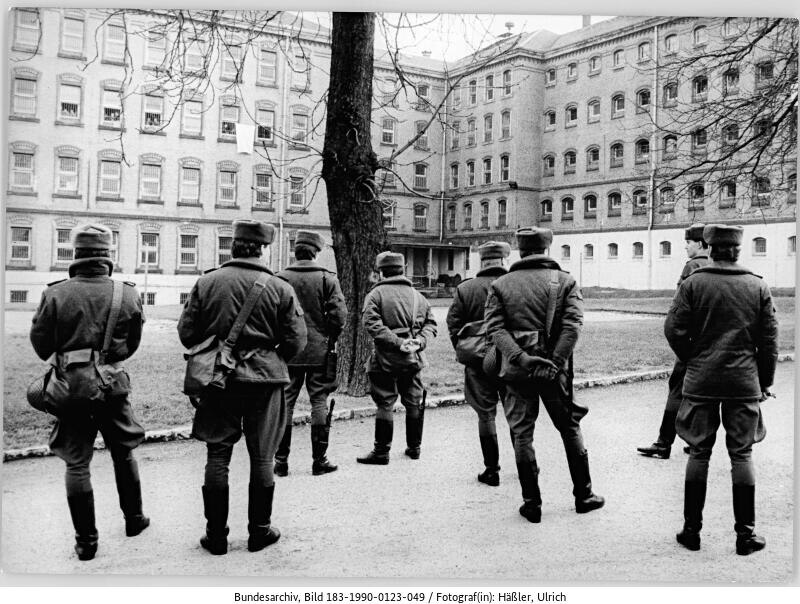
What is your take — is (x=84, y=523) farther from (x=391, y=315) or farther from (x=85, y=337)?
(x=391, y=315)

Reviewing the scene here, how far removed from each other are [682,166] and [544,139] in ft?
3.70

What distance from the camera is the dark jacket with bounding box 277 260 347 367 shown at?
534cm

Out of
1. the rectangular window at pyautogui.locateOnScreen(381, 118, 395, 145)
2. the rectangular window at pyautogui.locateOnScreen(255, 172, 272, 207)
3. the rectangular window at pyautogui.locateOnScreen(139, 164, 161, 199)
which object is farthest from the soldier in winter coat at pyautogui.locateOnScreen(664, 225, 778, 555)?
the rectangular window at pyautogui.locateOnScreen(139, 164, 161, 199)

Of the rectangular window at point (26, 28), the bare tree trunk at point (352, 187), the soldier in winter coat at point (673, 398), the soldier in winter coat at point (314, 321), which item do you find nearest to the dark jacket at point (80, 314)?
the soldier in winter coat at point (314, 321)

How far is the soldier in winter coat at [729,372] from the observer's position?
3.88 m

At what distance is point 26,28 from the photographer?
4.58m

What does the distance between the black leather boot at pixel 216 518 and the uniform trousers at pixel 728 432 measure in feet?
Answer: 8.96

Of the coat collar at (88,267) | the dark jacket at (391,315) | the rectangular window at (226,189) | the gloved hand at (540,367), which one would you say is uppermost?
the rectangular window at (226,189)

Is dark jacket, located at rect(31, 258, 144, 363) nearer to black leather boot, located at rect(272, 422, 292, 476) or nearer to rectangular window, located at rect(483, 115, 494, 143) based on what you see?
black leather boot, located at rect(272, 422, 292, 476)

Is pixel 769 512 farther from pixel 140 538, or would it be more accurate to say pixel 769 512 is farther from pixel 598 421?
pixel 140 538

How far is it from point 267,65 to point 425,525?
3.82 m

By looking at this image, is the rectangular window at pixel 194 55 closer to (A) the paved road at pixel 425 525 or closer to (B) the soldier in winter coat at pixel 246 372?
(B) the soldier in winter coat at pixel 246 372

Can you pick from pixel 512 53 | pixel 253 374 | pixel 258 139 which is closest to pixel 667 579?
pixel 253 374

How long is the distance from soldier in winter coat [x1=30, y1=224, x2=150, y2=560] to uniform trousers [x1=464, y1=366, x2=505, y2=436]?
2522mm
